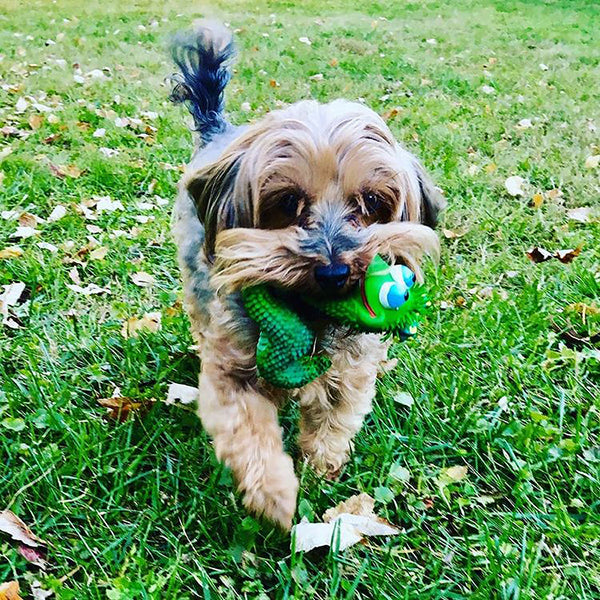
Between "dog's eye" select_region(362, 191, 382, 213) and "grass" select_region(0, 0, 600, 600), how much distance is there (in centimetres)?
108

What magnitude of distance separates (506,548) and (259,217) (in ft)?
5.09

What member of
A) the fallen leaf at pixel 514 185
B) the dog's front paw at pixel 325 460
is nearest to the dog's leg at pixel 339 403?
the dog's front paw at pixel 325 460

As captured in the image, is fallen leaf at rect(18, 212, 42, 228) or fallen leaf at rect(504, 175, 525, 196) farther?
fallen leaf at rect(504, 175, 525, 196)

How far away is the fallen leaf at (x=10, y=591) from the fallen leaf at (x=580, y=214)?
4.59m

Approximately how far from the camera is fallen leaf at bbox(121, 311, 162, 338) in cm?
392

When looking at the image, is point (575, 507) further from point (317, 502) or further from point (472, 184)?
point (472, 184)

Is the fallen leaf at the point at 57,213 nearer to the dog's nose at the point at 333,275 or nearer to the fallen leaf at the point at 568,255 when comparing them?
the dog's nose at the point at 333,275

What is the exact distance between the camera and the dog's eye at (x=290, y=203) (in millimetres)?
2662

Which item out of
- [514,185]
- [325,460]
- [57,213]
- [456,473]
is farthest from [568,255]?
[57,213]

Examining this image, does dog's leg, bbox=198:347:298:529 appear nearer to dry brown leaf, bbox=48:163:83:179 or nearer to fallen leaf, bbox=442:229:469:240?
fallen leaf, bbox=442:229:469:240

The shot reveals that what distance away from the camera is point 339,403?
3092 mm

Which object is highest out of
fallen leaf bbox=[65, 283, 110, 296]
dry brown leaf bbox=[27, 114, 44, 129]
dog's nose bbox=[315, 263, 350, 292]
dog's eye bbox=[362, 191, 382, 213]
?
dog's eye bbox=[362, 191, 382, 213]

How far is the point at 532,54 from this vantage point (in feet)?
39.5

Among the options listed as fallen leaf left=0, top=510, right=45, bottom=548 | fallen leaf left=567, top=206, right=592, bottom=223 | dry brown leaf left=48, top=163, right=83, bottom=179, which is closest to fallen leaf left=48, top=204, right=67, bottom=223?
dry brown leaf left=48, top=163, right=83, bottom=179
